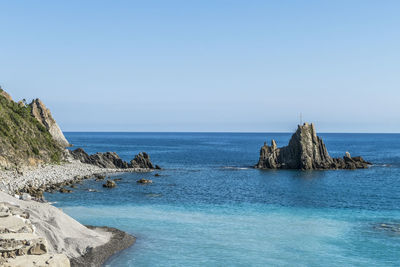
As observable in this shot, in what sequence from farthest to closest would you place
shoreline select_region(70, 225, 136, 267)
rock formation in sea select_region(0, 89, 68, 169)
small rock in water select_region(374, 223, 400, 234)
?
rock formation in sea select_region(0, 89, 68, 169) → small rock in water select_region(374, 223, 400, 234) → shoreline select_region(70, 225, 136, 267)

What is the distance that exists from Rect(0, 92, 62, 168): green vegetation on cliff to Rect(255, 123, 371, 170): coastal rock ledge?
5400 centimetres

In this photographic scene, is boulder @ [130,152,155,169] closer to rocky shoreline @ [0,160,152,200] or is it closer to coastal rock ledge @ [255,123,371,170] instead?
rocky shoreline @ [0,160,152,200]

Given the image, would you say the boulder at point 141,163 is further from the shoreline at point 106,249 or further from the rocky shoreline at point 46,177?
the shoreline at point 106,249

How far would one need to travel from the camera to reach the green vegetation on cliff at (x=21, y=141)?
2729 inches

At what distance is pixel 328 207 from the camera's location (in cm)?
5353

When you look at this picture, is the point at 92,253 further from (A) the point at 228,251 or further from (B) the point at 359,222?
(B) the point at 359,222

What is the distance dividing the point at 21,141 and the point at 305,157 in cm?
6785

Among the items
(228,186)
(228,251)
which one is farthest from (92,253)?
(228,186)

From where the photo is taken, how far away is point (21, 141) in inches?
2995

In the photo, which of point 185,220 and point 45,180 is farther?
point 45,180

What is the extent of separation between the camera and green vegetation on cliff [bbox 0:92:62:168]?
227ft

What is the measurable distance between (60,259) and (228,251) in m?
14.3

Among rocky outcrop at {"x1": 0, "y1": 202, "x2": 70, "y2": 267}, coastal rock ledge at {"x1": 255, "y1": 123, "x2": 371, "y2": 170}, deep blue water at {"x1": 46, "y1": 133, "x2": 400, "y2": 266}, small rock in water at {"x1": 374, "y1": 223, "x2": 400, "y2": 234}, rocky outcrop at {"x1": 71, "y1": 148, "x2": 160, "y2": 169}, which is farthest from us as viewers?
coastal rock ledge at {"x1": 255, "y1": 123, "x2": 371, "y2": 170}

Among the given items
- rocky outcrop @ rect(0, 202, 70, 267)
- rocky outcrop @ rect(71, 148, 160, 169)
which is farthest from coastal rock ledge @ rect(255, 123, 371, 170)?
rocky outcrop @ rect(0, 202, 70, 267)
